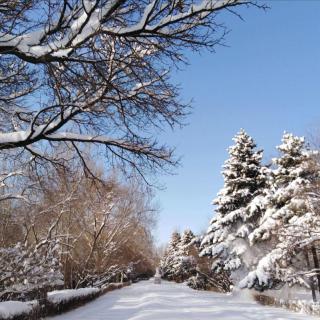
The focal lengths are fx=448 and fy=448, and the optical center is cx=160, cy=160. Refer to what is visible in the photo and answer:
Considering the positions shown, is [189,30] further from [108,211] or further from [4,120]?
[108,211]

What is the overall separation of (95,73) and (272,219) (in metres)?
17.9

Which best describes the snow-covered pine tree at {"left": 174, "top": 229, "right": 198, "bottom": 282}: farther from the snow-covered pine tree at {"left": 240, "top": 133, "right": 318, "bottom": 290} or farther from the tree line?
the snow-covered pine tree at {"left": 240, "top": 133, "right": 318, "bottom": 290}

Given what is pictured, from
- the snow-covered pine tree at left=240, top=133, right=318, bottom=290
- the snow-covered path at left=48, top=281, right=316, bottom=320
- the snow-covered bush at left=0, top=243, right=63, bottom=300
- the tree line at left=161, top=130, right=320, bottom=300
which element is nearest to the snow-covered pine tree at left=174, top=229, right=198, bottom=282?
the tree line at left=161, top=130, right=320, bottom=300

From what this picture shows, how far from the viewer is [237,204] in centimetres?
3425

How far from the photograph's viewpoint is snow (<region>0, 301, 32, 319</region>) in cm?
1119

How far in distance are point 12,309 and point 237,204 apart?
2453 centimetres

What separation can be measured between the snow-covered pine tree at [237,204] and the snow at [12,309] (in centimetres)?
2071

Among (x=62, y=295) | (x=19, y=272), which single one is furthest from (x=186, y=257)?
(x=19, y=272)

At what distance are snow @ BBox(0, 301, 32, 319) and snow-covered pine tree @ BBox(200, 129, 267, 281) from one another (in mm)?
20710

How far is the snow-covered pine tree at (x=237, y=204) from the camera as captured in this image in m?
31.8

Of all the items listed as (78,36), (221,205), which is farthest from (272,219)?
(78,36)

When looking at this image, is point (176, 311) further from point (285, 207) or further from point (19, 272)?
point (285, 207)

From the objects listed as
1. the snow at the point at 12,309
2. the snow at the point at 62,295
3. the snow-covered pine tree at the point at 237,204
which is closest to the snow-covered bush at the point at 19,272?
the snow at the point at 12,309

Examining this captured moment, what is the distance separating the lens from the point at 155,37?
773cm
